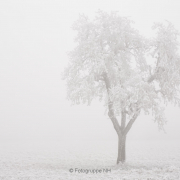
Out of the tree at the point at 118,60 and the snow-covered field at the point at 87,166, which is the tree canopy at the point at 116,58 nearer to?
the tree at the point at 118,60

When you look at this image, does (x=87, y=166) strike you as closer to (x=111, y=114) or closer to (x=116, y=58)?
(x=111, y=114)

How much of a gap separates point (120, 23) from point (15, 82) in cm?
8094

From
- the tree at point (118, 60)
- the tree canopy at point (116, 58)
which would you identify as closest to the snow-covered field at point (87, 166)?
the tree at point (118, 60)

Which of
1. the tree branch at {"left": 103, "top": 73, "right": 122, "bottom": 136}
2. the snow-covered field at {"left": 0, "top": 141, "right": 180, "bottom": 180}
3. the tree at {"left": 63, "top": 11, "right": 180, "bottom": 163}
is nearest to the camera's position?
the snow-covered field at {"left": 0, "top": 141, "right": 180, "bottom": 180}

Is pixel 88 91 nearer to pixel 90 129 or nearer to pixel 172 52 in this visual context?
pixel 172 52

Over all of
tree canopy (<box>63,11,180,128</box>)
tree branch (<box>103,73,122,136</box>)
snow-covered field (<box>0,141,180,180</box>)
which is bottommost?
snow-covered field (<box>0,141,180,180</box>)

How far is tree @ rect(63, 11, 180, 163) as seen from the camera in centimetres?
2139

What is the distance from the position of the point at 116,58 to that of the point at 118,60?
0.28 meters

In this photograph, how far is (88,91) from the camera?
68.7ft

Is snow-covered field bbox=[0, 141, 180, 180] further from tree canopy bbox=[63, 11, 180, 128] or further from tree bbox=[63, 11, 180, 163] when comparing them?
tree canopy bbox=[63, 11, 180, 128]

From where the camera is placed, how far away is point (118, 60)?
2289 centimetres

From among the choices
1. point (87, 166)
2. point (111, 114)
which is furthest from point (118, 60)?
point (87, 166)

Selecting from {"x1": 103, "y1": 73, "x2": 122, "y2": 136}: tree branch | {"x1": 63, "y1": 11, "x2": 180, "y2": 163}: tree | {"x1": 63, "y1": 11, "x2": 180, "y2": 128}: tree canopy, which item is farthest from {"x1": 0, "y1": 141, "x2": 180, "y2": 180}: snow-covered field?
{"x1": 63, "y1": 11, "x2": 180, "y2": 128}: tree canopy

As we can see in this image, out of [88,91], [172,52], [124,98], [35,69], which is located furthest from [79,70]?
[35,69]
